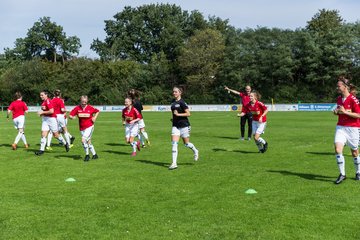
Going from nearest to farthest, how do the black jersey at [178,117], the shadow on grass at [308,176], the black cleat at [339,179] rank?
1. the black cleat at [339,179]
2. the shadow on grass at [308,176]
3. the black jersey at [178,117]

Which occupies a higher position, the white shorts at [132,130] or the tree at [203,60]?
the tree at [203,60]

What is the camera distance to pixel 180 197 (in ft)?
27.0

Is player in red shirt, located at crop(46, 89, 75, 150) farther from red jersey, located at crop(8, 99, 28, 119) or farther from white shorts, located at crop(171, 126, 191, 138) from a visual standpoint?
white shorts, located at crop(171, 126, 191, 138)

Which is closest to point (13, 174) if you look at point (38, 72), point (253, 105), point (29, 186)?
point (29, 186)

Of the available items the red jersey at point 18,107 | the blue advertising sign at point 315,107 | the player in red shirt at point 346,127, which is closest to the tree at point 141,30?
the blue advertising sign at point 315,107

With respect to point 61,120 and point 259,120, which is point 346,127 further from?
point 61,120

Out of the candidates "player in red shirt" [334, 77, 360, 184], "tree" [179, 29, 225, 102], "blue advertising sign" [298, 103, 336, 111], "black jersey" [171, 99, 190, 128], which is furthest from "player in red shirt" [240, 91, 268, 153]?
"tree" [179, 29, 225, 102]

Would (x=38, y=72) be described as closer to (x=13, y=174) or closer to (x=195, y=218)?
(x=13, y=174)

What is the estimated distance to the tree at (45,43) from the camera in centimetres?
10512

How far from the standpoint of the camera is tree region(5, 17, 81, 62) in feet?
345

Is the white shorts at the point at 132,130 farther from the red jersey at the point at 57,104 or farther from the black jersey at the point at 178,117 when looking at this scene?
the red jersey at the point at 57,104

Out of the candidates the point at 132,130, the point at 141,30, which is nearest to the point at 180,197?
the point at 132,130

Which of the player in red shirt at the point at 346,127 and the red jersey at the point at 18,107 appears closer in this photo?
the player in red shirt at the point at 346,127

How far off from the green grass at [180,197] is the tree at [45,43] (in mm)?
96604
